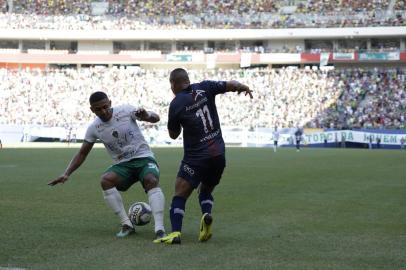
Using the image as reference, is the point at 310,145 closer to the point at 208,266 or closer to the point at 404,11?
the point at 404,11

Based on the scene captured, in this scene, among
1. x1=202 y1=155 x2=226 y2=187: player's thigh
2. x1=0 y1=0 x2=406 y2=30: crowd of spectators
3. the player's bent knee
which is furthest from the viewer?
x1=0 y1=0 x2=406 y2=30: crowd of spectators

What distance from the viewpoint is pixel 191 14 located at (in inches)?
2945

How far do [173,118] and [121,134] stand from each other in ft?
3.52

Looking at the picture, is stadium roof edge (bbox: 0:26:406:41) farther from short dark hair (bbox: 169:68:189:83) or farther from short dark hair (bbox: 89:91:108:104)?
short dark hair (bbox: 169:68:189:83)

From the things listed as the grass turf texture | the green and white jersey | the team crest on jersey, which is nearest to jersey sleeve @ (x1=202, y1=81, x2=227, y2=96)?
the team crest on jersey

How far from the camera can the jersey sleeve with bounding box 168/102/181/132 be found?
8625 mm

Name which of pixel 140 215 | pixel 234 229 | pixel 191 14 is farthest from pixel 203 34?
pixel 140 215

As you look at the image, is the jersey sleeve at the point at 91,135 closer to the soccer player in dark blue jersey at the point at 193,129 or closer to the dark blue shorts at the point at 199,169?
the soccer player in dark blue jersey at the point at 193,129

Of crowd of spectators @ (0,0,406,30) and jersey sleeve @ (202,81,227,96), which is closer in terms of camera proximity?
jersey sleeve @ (202,81,227,96)

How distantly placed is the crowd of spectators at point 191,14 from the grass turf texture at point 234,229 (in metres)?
54.9

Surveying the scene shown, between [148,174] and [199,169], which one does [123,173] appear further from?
[199,169]

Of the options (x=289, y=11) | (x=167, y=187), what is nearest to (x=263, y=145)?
(x=289, y=11)

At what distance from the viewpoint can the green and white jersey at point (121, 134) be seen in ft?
30.9

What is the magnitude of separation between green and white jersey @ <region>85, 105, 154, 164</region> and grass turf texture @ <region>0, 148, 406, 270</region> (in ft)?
3.59
